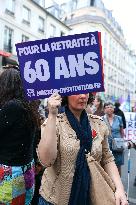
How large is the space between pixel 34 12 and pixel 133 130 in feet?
81.0

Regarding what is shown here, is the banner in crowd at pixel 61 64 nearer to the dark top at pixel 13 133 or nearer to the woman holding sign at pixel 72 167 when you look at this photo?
the woman holding sign at pixel 72 167

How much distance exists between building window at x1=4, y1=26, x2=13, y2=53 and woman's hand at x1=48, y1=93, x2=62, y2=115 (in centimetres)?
2511

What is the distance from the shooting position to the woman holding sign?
2.27 meters

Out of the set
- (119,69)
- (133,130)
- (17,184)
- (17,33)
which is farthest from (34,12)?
(119,69)

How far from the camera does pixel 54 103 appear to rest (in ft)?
7.48

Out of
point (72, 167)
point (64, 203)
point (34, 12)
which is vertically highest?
point (34, 12)

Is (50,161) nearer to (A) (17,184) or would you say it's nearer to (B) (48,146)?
(B) (48,146)

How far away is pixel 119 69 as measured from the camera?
71.3m

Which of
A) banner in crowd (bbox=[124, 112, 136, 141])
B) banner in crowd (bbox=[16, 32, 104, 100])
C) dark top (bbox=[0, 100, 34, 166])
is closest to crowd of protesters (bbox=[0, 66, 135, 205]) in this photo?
dark top (bbox=[0, 100, 34, 166])

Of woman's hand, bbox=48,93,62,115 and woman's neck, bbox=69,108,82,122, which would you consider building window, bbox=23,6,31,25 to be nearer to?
woman's neck, bbox=69,108,82,122

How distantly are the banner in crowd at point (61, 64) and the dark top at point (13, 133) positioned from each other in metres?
0.36

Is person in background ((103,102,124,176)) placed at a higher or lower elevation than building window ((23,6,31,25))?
lower

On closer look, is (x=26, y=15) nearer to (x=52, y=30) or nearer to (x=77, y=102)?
(x=52, y=30)

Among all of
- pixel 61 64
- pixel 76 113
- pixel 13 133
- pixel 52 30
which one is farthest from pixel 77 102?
pixel 52 30
